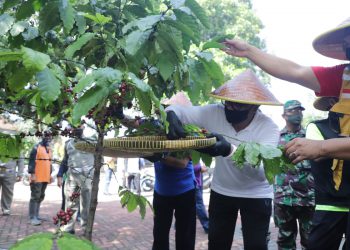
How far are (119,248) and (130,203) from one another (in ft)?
13.0

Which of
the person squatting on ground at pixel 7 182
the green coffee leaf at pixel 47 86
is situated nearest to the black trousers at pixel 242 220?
the green coffee leaf at pixel 47 86

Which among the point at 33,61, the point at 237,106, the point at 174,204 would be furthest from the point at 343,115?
the point at 174,204

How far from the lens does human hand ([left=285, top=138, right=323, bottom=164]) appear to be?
1968 mm

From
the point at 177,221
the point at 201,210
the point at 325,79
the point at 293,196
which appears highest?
the point at 325,79

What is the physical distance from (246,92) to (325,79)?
0.55 metres

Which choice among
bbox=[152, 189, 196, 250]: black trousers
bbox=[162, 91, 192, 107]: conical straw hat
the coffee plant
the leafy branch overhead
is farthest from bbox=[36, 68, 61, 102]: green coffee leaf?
bbox=[152, 189, 196, 250]: black trousers

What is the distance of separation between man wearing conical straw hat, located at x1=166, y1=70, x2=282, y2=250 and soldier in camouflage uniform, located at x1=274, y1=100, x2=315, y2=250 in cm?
151

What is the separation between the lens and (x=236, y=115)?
2.98 m

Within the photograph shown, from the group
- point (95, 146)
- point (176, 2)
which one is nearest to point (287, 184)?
point (95, 146)

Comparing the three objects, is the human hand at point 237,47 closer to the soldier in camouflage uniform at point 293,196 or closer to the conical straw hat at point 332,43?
the conical straw hat at point 332,43

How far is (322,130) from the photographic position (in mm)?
2330

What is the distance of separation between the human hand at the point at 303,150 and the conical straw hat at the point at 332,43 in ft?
2.14

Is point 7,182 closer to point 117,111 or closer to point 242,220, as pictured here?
point 242,220

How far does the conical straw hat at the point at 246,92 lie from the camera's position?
2699 mm
